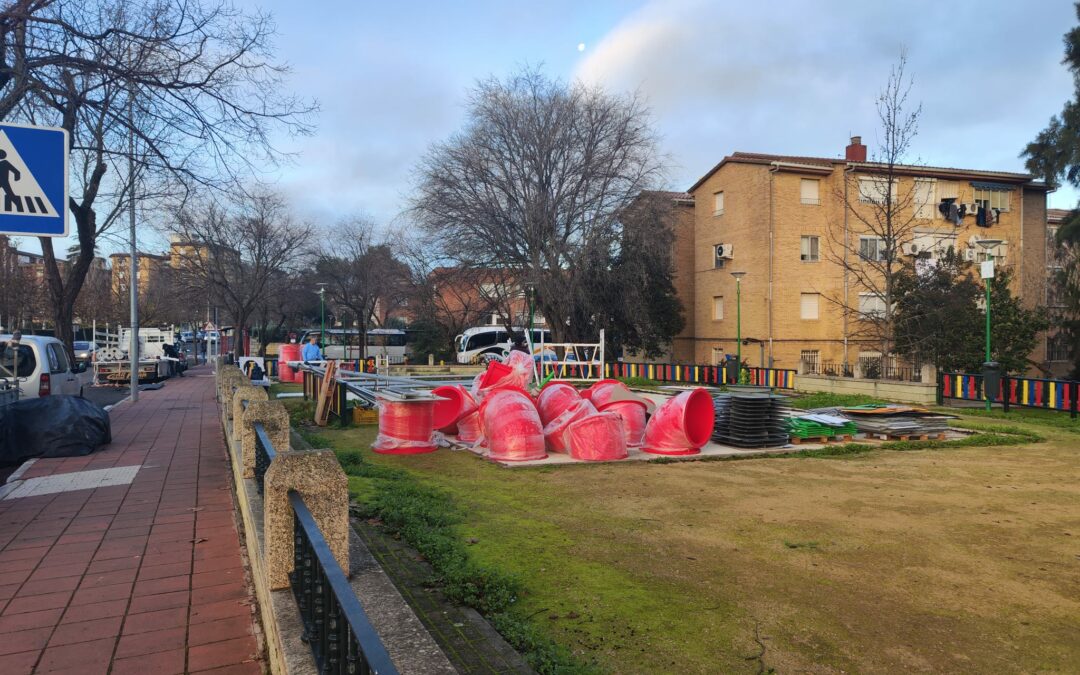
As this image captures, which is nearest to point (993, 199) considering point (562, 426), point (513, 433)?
point (562, 426)

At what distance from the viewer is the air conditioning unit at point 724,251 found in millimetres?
34719

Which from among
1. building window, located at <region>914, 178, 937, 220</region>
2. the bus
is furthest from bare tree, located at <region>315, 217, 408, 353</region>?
building window, located at <region>914, 178, 937, 220</region>

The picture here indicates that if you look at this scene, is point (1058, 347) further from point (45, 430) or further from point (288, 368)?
point (45, 430)

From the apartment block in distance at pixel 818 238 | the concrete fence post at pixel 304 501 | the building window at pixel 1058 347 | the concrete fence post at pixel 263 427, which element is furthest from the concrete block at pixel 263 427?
the building window at pixel 1058 347

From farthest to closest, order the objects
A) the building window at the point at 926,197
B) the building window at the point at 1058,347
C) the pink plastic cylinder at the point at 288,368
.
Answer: the building window at the point at 926,197 → the building window at the point at 1058,347 → the pink plastic cylinder at the point at 288,368

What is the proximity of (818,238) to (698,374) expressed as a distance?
39.9 ft

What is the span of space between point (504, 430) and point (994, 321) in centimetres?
2482

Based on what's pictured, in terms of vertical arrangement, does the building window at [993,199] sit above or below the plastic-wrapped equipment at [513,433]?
above

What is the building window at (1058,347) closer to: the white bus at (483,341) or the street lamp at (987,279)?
the street lamp at (987,279)

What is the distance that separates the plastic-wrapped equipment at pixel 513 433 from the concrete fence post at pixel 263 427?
481 cm

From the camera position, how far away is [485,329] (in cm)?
4269

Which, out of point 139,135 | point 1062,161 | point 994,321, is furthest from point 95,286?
point 1062,161

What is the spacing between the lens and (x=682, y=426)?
1073 cm

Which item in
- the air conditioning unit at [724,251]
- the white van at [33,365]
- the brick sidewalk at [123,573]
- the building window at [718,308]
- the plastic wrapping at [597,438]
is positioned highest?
the air conditioning unit at [724,251]
